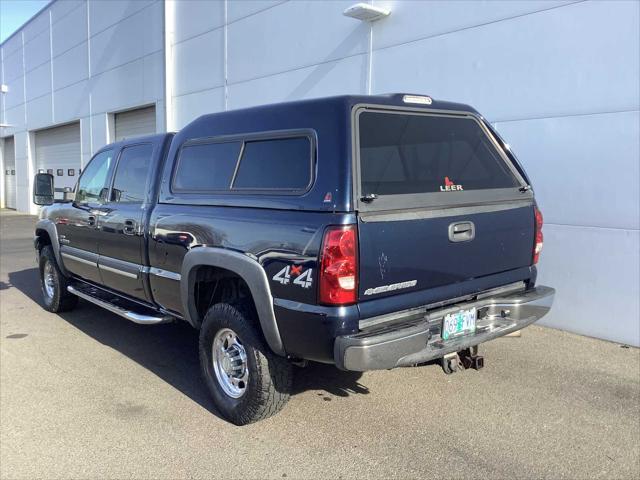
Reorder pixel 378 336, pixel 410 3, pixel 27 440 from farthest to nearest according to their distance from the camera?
pixel 410 3 < pixel 27 440 < pixel 378 336

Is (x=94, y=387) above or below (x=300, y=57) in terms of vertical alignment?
below

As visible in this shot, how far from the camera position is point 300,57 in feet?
30.3

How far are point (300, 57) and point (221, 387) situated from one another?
678cm

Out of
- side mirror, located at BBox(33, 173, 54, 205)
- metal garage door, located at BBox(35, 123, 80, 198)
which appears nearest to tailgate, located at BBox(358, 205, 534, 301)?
side mirror, located at BBox(33, 173, 54, 205)

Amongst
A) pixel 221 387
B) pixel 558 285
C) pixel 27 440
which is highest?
pixel 558 285

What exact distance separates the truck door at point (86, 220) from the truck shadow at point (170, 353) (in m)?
0.67

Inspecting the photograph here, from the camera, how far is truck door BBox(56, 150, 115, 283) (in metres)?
5.46

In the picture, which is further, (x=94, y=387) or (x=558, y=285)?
(x=558, y=285)

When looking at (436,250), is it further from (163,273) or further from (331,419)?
(163,273)

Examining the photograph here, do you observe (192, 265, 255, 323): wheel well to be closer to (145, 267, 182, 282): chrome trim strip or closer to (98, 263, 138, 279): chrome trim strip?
(145, 267, 182, 282): chrome trim strip

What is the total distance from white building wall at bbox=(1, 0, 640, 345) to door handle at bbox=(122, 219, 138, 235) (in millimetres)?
4261

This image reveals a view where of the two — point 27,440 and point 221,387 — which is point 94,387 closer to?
point 27,440

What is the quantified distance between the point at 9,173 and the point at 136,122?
1674 centimetres

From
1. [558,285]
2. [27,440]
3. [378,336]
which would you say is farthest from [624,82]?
[27,440]
